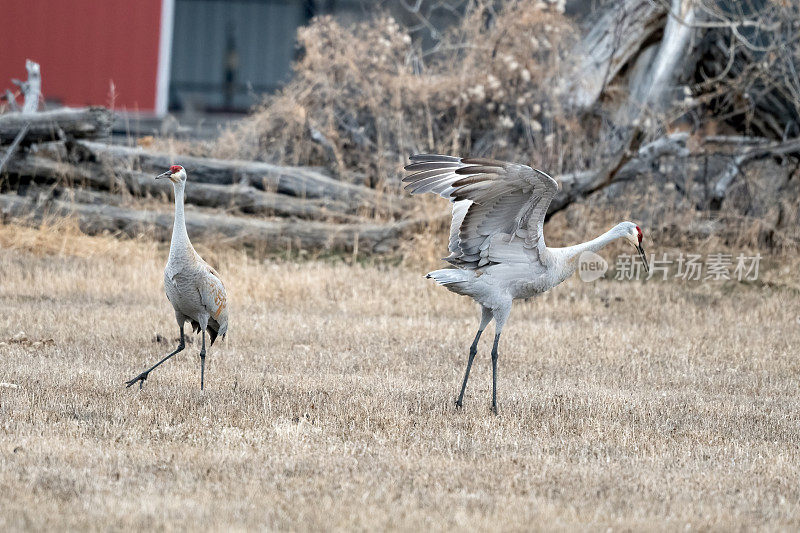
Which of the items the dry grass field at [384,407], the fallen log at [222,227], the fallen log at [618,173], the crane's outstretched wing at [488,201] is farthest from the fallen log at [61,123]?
the crane's outstretched wing at [488,201]

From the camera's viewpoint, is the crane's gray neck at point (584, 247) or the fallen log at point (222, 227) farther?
the fallen log at point (222, 227)

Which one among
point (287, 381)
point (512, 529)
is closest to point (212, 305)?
point (287, 381)

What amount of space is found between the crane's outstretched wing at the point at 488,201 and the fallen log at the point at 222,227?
5.48 meters

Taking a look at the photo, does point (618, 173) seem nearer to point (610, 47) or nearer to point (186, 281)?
point (610, 47)

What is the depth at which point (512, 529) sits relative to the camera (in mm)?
4254

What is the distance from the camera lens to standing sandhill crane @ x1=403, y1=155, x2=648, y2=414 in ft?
21.1

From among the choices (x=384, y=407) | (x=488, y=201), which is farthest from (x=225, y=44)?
(x=384, y=407)

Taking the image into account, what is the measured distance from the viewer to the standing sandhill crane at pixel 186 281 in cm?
653

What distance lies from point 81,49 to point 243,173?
680cm

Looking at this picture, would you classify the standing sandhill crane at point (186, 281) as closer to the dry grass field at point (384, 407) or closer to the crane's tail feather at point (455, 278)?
the dry grass field at point (384, 407)

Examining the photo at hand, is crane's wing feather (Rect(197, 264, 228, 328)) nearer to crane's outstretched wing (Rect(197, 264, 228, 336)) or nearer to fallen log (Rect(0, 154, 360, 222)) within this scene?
crane's outstretched wing (Rect(197, 264, 228, 336))

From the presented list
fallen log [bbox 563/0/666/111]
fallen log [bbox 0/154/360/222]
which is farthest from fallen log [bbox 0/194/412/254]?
fallen log [bbox 563/0/666/111]

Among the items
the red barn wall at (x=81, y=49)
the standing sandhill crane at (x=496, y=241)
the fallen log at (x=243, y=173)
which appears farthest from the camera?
the red barn wall at (x=81, y=49)

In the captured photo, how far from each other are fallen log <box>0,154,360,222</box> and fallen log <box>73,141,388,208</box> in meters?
0.15
